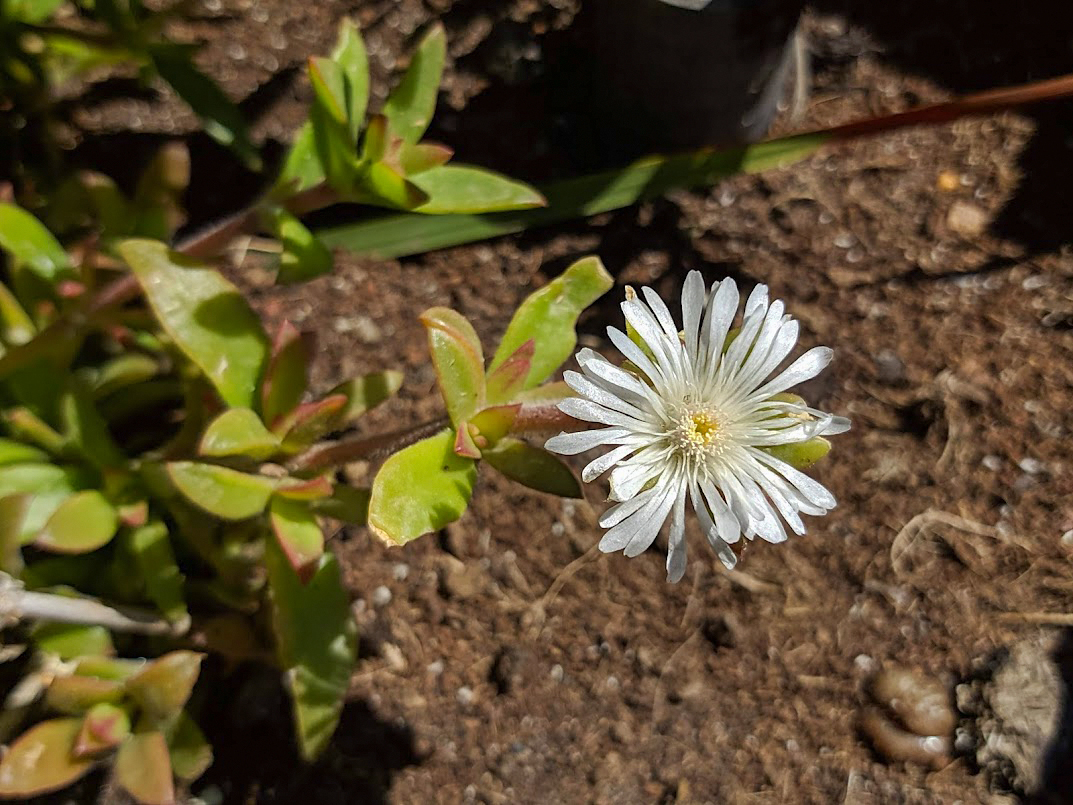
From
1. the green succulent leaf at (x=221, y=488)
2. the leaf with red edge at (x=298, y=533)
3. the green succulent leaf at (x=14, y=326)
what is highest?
the green succulent leaf at (x=14, y=326)

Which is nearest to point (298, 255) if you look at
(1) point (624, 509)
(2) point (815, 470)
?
(1) point (624, 509)

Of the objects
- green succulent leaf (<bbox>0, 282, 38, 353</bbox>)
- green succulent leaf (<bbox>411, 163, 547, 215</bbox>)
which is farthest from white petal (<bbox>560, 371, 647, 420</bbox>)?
green succulent leaf (<bbox>0, 282, 38, 353</bbox>)

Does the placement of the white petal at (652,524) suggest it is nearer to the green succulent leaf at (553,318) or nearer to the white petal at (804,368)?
the white petal at (804,368)

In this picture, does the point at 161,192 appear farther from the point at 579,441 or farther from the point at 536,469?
the point at 579,441

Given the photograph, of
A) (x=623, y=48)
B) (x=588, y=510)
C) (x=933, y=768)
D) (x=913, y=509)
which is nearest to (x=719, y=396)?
(x=588, y=510)

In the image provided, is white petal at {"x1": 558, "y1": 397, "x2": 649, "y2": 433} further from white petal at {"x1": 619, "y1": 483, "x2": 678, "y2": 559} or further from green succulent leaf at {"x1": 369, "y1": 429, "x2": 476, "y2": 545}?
green succulent leaf at {"x1": 369, "y1": 429, "x2": 476, "y2": 545}

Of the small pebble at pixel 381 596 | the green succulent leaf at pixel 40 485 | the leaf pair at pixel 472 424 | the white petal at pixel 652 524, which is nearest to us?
the white petal at pixel 652 524

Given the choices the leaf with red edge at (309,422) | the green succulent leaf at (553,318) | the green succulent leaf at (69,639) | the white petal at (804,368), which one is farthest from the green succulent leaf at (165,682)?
the white petal at (804,368)
